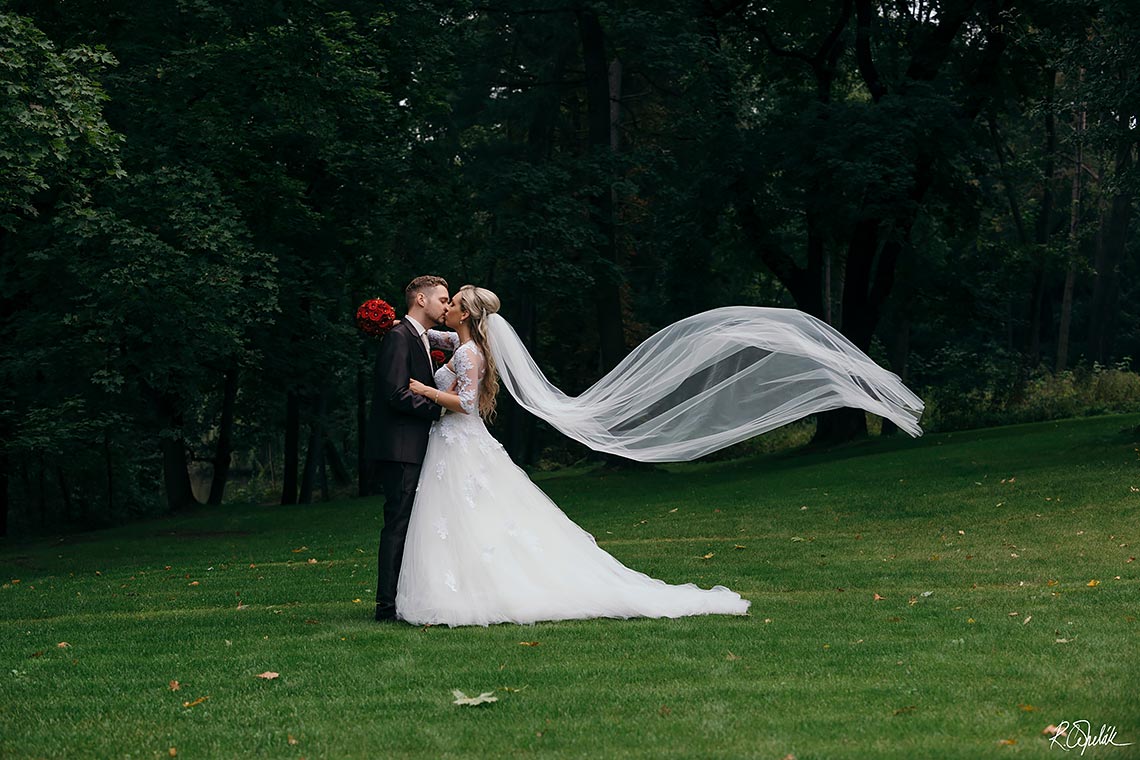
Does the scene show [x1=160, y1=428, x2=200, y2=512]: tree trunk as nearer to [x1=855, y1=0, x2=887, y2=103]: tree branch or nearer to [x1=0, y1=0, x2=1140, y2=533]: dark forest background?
[x1=0, y1=0, x2=1140, y2=533]: dark forest background

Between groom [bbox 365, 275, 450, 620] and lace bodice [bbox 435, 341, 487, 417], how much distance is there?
131 mm

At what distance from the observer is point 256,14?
23.0 metres

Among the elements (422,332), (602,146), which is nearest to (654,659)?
(422,332)

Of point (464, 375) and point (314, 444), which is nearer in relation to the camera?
point (464, 375)

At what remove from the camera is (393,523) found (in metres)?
10.8

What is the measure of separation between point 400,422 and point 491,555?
1407 millimetres

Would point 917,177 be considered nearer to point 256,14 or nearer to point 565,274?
point 565,274

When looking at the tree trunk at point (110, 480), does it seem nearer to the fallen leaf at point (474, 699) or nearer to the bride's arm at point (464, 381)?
the bride's arm at point (464, 381)

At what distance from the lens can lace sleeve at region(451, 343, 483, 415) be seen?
35.0 ft

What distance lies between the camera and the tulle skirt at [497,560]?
10188 mm

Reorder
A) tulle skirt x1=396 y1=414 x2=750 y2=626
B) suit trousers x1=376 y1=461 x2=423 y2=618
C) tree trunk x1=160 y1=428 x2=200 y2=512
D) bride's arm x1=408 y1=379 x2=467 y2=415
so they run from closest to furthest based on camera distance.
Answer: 1. tulle skirt x1=396 y1=414 x2=750 y2=626
2. bride's arm x1=408 y1=379 x2=467 y2=415
3. suit trousers x1=376 y1=461 x2=423 y2=618
4. tree trunk x1=160 y1=428 x2=200 y2=512

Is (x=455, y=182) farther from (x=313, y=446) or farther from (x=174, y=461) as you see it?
(x=313, y=446)

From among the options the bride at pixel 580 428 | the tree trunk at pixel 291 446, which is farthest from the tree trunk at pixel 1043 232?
the bride at pixel 580 428

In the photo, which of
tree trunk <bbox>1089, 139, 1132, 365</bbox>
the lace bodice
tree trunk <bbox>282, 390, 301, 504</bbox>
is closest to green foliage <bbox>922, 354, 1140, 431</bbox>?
tree trunk <bbox>1089, 139, 1132, 365</bbox>
